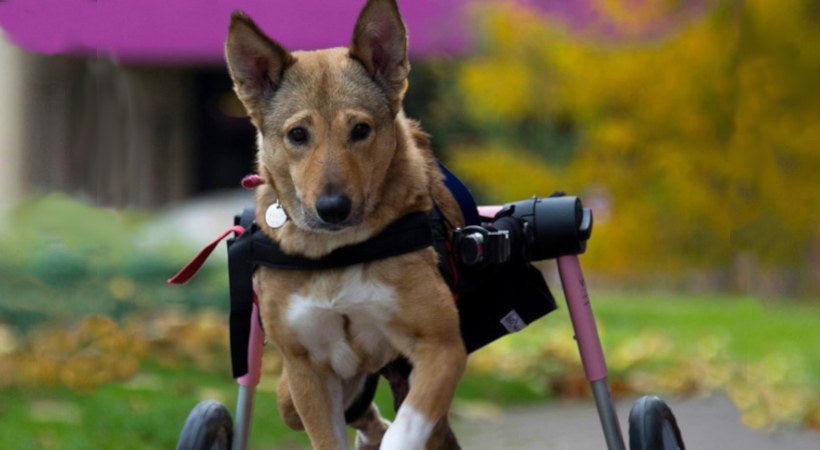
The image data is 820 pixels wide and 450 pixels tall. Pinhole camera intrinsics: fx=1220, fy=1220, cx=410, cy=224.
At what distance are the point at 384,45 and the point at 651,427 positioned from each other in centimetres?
154

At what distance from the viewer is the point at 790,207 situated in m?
9.57

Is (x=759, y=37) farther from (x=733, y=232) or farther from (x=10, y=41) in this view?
(x=10, y=41)

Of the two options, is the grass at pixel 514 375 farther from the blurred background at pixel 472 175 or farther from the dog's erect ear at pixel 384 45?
the dog's erect ear at pixel 384 45

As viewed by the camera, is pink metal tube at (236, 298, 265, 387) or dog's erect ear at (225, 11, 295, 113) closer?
dog's erect ear at (225, 11, 295, 113)

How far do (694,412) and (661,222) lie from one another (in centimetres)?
301

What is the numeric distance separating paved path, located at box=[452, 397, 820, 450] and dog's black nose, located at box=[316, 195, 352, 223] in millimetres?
3214

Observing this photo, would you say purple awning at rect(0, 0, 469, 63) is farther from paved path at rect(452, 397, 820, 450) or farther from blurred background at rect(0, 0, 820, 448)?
paved path at rect(452, 397, 820, 450)

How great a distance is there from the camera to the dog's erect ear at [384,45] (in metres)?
3.71

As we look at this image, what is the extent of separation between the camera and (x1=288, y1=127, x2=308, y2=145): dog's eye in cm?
368

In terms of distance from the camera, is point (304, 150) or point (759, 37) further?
point (759, 37)

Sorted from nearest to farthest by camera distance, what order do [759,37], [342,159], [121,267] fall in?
[342,159] → [121,267] → [759,37]

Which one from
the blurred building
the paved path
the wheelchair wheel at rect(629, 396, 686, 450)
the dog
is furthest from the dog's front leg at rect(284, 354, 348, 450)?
the blurred building

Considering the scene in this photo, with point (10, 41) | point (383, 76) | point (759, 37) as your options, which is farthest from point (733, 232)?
point (383, 76)

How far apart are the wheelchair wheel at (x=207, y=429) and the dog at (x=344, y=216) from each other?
31 cm
